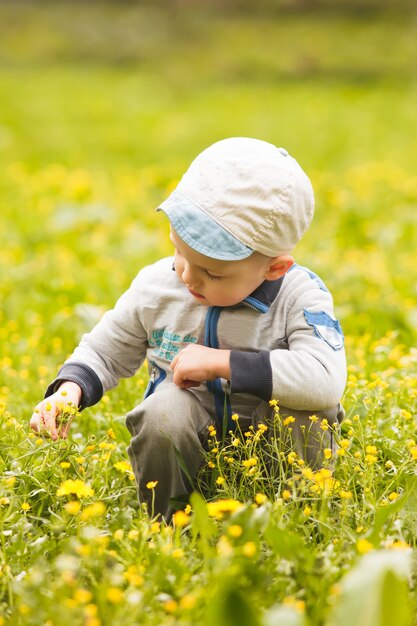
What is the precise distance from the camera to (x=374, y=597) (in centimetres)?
146

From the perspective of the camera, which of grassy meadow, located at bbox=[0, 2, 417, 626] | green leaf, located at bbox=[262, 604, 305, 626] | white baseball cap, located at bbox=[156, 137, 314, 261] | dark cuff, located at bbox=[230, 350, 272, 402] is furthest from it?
dark cuff, located at bbox=[230, 350, 272, 402]

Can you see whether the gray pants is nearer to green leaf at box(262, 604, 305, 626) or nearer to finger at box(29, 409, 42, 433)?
finger at box(29, 409, 42, 433)

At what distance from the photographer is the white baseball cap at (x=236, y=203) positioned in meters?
2.06

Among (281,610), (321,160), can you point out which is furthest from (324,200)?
(281,610)

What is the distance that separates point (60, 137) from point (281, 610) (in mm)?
8341

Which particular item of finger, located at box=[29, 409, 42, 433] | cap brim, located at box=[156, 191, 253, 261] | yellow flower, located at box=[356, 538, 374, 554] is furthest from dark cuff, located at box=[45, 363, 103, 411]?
yellow flower, located at box=[356, 538, 374, 554]

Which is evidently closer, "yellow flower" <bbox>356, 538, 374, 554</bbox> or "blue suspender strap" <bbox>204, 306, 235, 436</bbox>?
"yellow flower" <bbox>356, 538, 374, 554</bbox>

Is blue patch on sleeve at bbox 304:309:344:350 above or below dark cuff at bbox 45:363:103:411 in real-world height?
above

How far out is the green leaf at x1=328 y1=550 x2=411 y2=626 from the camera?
1449mm

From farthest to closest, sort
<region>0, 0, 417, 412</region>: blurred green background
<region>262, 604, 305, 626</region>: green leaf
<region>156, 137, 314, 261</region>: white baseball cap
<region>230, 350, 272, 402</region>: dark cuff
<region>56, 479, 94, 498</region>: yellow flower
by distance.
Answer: <region>0, 0, 417, 412</region>: blurred green background < <region>230, 350, 272, 402</region>: dark cuff < <region>156, 137, 314, 261</region>: white baseball cap < <region>56, 479, 94, 498</region>: yellow flower < <region>262, 604, 305, 626</region>: green leaf

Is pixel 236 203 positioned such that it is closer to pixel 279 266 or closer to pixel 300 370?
pixel 279 266

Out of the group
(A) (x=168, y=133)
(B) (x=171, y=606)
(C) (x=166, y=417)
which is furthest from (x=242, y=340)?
(A) (x=168, y=133)

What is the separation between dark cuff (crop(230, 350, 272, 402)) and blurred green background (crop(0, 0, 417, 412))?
41.2 inches

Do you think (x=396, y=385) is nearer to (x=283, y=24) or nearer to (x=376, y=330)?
(x=376, y=330)
